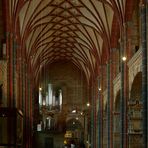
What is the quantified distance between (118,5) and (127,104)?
6822 millimetres

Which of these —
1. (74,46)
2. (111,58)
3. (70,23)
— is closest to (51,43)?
(74,46)

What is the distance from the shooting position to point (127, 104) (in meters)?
25.8

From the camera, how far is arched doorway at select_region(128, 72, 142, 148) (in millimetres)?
25406

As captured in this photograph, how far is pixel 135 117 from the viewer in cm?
2547

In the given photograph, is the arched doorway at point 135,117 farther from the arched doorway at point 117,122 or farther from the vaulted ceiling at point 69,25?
the arched doorway at point 117,122

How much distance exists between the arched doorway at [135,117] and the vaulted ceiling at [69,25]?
4.95 m

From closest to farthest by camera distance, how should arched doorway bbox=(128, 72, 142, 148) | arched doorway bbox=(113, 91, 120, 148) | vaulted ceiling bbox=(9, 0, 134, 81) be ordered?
arched doorway bbox=(128, 72, 142, 148), vaulted ceiling bbox=(9, 0, 134, 81), arched doorway bbox=(113, 91, 120, 148)

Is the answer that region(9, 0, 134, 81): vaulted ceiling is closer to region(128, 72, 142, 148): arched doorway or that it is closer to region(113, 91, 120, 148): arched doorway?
region(113, 91, 120, 148): arched doorway

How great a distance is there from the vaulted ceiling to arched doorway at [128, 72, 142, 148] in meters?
4.95

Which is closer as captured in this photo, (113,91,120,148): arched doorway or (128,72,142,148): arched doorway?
(128,72,142,148): arched doorway

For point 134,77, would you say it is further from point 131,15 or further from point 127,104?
point 131,15

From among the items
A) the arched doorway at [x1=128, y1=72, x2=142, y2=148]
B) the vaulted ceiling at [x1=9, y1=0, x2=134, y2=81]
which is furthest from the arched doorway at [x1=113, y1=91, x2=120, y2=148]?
the arched doorway at [x1=128, y1=72, x2=142, y2=148]

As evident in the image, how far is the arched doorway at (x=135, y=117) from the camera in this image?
83.4 ft

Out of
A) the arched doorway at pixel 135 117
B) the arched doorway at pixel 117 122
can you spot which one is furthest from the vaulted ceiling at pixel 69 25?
the arched doorway at pixel 135 117
